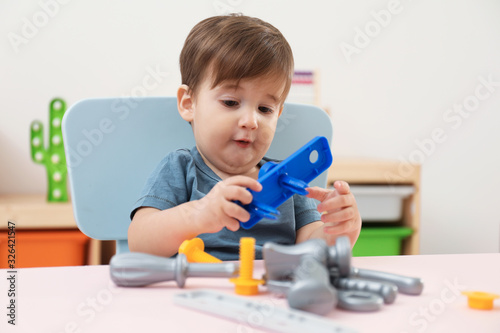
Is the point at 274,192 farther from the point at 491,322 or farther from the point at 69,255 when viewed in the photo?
the point at 69,255

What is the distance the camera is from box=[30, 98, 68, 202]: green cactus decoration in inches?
66.2

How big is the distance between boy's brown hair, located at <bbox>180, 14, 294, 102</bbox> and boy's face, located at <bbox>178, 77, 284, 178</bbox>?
15 mm

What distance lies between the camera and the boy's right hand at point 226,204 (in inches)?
20.1

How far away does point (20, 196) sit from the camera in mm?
1851

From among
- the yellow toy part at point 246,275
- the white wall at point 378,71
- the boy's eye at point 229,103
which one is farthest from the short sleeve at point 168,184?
the white wall at point 378,71

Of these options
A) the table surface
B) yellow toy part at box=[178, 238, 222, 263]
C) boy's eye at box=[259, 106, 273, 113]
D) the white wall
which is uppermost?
the white wall

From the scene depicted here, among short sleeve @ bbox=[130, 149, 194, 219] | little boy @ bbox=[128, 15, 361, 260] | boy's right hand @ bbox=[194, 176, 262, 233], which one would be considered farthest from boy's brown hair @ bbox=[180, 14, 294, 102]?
boy's right hand @ bbox=[194, 176, 262, 233]

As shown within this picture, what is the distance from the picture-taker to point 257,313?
1.12 ft

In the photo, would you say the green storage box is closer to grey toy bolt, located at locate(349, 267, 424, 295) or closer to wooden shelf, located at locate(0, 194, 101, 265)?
wooden shelf, located at locate(0, 194, 101, 265)

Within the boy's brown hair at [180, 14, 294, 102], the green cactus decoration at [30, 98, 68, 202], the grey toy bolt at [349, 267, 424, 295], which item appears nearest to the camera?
the grey toy bolt at [349, 267, 424, 295]

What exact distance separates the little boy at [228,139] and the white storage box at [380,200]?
3.00ft

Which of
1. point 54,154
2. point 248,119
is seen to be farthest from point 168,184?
point 54,154

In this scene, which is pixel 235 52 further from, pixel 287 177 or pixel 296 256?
pixel 296 256

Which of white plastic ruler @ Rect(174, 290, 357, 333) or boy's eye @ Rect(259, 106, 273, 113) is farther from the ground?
boy's eye @ Rect(259, 106, 273, 113)
